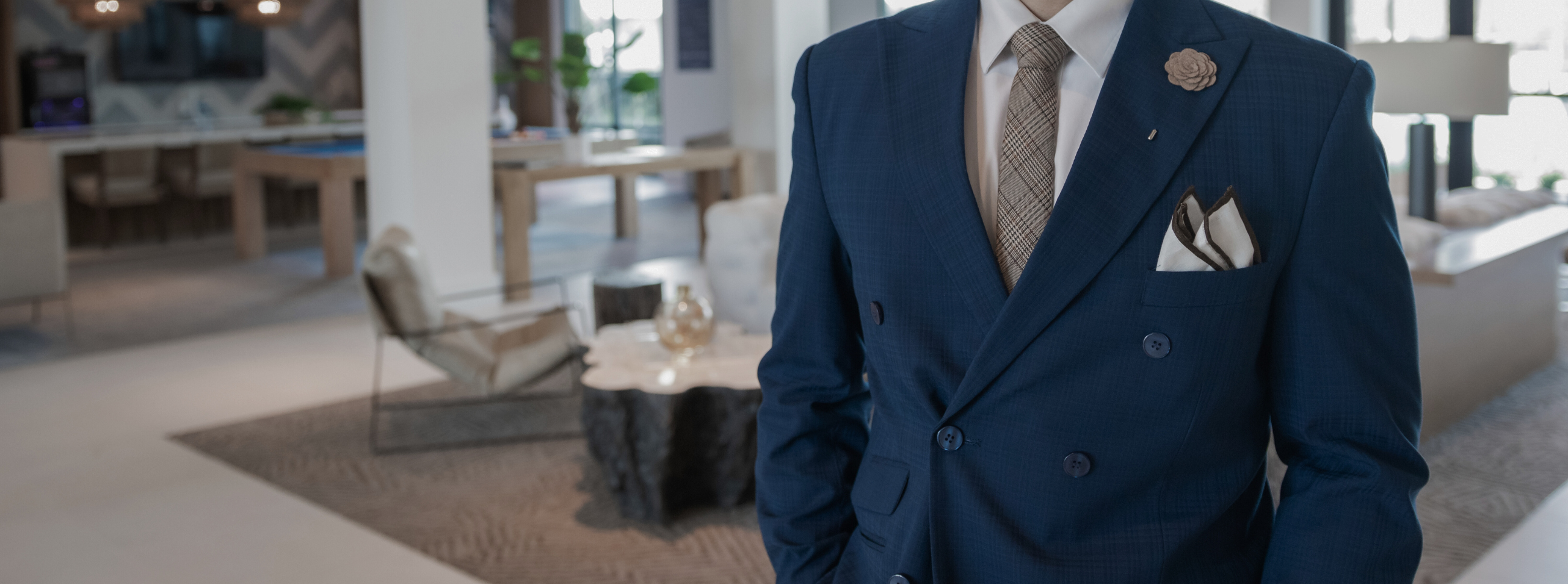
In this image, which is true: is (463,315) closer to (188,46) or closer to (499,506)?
(499,506)

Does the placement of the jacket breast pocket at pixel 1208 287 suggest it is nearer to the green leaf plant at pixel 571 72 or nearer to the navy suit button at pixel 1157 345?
the navy suit button at pixel 1157 345

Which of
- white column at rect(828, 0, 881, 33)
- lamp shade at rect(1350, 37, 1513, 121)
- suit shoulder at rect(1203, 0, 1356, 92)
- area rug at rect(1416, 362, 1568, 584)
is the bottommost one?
area rug at rect(1416, 362, 1568, 584)

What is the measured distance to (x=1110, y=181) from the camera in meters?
0.99

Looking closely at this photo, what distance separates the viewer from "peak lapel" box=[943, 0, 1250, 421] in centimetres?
98

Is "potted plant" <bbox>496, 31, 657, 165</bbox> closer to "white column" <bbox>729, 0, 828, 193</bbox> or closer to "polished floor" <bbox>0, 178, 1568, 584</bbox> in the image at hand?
"white column" <bbox>729, 0, 828, 193</bbox>

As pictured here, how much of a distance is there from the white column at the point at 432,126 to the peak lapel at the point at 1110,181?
244 inches

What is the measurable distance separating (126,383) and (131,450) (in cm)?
107

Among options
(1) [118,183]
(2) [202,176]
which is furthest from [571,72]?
(1) [118,183]

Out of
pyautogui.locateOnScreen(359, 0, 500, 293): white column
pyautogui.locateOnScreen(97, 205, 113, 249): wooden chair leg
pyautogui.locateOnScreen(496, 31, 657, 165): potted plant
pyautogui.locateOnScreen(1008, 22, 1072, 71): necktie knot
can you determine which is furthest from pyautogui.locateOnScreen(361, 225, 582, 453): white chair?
pyautogui.locateOnScreen(97, 205, 113, 249): wooden chair leg

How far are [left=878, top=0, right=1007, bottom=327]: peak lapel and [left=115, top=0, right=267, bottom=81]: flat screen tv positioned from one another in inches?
504

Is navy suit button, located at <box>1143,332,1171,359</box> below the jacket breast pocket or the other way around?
below

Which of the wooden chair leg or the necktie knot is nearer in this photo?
the necktie knot

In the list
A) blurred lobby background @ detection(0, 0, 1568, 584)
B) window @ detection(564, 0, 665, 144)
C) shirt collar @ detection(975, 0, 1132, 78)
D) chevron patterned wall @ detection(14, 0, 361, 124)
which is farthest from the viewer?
window @ detection(564, 0, 665, 144)

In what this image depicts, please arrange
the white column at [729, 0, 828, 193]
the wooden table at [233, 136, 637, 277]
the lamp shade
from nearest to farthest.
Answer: the lamp shade → the wooden table at [233, 136, 637, 277] → the white column at [729, 0, 828, 193]
